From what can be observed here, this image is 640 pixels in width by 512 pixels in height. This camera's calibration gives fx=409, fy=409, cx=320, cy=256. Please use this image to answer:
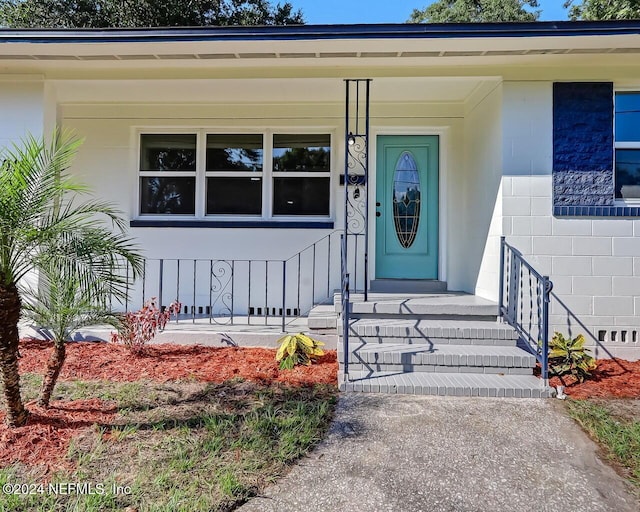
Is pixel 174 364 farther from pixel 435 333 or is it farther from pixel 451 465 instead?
pixel 451 465

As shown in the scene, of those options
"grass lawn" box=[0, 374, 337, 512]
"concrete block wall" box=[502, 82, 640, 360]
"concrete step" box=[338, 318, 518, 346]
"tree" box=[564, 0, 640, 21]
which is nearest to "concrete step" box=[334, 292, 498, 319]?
"concrete step" box=[338, 318, 518, 346]

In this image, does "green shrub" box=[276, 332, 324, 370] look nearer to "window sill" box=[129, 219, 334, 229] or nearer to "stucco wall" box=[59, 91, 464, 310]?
"stucco wall" box=[59, 91, 464, 310]

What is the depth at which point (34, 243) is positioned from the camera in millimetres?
2619

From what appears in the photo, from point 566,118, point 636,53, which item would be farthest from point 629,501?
point 636,53

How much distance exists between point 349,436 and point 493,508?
979mm

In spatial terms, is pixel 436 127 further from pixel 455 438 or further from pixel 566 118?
pixel 455 438

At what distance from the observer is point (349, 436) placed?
9.14ft

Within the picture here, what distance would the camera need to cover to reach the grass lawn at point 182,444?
208 centimetres

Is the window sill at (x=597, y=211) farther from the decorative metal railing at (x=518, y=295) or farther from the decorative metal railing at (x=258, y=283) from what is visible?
the decorative metal railing at (x=258, y=283)

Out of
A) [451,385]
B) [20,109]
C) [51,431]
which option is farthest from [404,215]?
[20,109]

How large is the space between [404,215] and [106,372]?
13.8 ft

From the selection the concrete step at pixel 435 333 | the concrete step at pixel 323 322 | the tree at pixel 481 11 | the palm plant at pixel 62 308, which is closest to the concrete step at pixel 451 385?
the concrete step at pixel 435 333

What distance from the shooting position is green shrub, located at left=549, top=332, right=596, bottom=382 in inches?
150

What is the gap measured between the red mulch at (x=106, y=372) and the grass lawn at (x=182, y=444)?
0.11 meters
